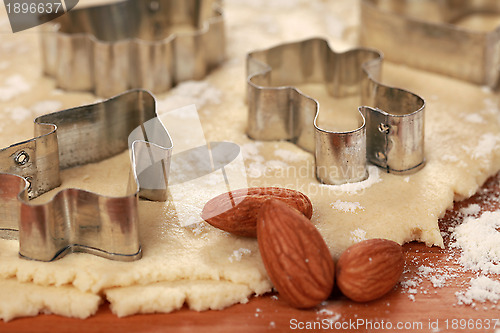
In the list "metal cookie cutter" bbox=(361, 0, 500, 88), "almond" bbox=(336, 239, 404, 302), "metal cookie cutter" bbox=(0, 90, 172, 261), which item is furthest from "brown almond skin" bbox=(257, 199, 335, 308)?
"metal cookie cutter" bbox=(361, 0, 500, 88)

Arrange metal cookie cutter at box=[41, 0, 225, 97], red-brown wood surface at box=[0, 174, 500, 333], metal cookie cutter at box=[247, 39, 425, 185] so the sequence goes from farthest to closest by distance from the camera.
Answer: metal cookie cutter at box=[41, 0, 225, 97], metal cookie cutter at box=[247, 39, 425, 185], red-brown wood surface at box=[0, 174, 500, 333]

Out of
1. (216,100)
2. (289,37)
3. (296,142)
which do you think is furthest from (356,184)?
(289,37)

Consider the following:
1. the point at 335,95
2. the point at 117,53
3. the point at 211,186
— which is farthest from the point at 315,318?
the point at 117,53

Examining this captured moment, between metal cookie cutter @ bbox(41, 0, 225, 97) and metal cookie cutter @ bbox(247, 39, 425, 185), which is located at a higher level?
metal cookie cutter @ bbox(41, 0, 225, 97)

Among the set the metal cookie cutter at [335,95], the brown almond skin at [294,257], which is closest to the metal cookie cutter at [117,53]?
the metal cookie cutter at [335,95]

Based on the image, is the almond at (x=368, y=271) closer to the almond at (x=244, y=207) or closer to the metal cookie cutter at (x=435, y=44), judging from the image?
the almond at (x=244, y=207)

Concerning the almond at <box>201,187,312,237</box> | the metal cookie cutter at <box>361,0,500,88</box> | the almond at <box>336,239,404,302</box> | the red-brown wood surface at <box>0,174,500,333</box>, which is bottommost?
the red-brown wood surface at <box>0,174,500,333</box>

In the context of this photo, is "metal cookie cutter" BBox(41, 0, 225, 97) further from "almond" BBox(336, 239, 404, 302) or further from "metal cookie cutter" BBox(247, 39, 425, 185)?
"almond" BBox(336, 239, 404, 302)

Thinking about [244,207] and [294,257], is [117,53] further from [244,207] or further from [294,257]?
[294,257]
